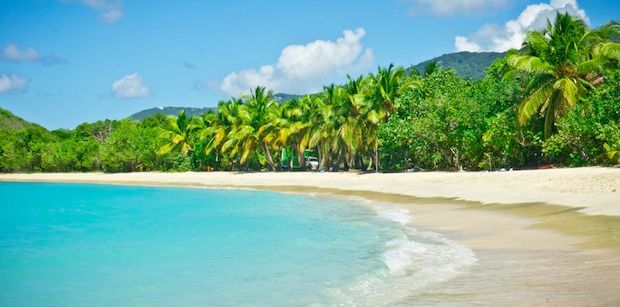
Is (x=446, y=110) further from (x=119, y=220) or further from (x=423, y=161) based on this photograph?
(x=119, y=220)

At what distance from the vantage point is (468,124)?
120 feet

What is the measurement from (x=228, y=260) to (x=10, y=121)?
479 ft

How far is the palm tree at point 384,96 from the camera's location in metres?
43.9

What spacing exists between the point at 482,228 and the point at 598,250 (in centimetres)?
486

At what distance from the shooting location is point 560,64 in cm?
3020

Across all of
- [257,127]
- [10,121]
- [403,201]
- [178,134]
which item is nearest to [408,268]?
[403,201]

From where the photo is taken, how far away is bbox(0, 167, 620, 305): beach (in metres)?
8.03

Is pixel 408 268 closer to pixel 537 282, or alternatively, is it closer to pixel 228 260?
pixel 537 282

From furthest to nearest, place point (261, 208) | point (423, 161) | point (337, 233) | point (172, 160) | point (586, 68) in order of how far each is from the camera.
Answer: point (172, 160), point (423, 161), point (586, 68), point (261, 208), point (337, 233)

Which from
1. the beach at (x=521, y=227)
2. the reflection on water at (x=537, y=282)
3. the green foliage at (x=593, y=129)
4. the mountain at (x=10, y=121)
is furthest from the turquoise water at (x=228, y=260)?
the mountain at (x=10, y=121)

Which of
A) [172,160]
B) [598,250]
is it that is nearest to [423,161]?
[598,250]

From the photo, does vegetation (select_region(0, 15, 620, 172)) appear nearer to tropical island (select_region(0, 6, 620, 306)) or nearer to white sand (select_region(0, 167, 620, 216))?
tropical island (select_region(0, 6, 620, 306))

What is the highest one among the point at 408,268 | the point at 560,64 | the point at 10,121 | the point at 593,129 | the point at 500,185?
the point at 10,121

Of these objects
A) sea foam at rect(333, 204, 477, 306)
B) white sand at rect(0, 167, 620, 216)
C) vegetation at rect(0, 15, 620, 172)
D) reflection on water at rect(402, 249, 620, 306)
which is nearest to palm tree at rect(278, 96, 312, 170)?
vegetation at rect(0, 15, 620, 172)
